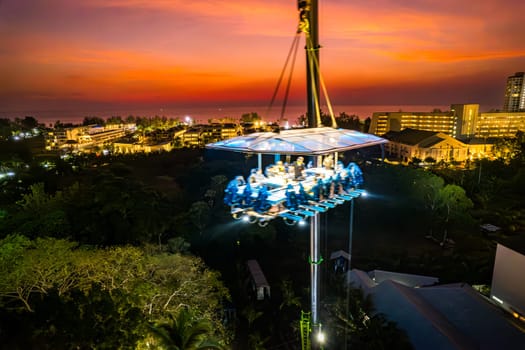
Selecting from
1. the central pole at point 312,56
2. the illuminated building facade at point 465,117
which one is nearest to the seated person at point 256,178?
the central pole at point 312,56

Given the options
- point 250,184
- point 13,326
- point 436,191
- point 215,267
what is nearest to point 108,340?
point 13,326

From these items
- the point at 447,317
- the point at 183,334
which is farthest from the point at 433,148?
the point at 183,334

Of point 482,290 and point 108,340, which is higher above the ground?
point 108,340

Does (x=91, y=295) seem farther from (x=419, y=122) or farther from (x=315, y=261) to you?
(x=419, y=122)

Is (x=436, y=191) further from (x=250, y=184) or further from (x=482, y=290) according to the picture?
(x=250, y=184)

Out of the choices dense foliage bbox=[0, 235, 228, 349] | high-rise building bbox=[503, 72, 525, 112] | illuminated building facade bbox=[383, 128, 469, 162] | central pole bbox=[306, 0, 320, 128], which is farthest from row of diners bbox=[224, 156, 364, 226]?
high-rise building bbox=[503, 72, 525, 112]

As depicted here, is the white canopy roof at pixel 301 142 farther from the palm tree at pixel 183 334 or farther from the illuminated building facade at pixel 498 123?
the illuminated building facade at pixel 498 123

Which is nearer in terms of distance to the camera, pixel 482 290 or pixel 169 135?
pixel 482 290
